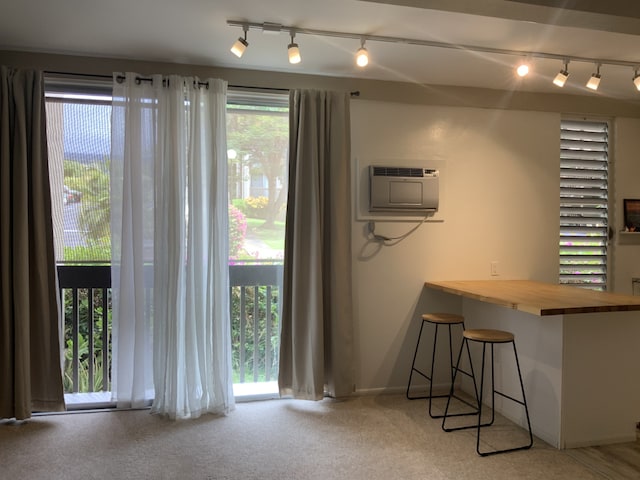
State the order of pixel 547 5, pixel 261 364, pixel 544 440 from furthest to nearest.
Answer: pixel 261 364 < pixel 544 440 < pixel 547 5

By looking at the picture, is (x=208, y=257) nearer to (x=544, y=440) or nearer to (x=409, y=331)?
(x=409, y=331)

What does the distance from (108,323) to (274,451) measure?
1.52 meters

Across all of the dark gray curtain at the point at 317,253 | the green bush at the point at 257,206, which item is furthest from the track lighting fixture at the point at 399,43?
the green bush at the point at 257,206

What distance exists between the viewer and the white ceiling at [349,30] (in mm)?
2045

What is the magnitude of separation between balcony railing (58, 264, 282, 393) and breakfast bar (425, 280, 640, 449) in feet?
4.83

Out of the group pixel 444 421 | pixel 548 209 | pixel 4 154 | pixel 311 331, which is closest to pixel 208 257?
pixel 311 331

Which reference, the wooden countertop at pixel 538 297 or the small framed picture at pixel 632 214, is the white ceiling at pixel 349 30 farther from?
the wooden countertop at pixel 538 297

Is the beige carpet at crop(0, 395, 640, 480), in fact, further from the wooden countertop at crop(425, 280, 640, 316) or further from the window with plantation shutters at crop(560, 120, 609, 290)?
the window with plantation shutters at crop(560, 120, 609, 290)

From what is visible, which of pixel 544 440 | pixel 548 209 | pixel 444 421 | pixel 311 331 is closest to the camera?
pixel 544 440

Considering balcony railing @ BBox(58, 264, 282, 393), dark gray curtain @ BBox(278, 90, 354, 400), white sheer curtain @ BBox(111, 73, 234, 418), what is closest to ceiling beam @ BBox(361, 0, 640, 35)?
dark gray curtain @ BBox(278, 90, 354, 400)

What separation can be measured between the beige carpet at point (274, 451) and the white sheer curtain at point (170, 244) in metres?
0.27

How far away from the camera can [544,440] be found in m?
2.64

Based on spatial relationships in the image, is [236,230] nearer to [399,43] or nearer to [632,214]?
[399,43]

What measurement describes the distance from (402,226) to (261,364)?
1.47 metres
